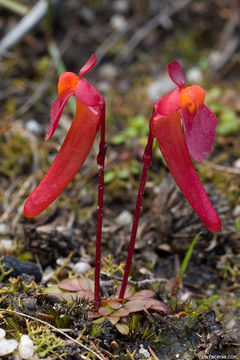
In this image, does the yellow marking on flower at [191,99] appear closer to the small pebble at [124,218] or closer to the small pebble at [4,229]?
the small pebble at [124,218]

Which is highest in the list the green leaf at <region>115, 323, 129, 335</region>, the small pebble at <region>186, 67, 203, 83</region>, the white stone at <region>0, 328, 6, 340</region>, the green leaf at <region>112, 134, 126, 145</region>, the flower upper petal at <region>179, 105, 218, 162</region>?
the small pebble at <region>186, 67, 203, 83</region>

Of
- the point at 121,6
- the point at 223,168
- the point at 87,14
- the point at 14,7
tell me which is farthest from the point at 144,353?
the point at 121,6

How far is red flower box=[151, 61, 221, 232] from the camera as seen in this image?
1.68 meters

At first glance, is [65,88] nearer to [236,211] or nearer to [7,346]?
[7,346]

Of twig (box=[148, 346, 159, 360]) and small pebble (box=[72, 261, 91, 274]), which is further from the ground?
small pebble (box=[72, 261, 91, 274])

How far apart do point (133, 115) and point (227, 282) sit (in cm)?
186

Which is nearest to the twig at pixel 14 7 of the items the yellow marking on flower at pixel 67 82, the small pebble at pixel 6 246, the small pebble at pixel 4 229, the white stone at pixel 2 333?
the small pebble at pixel 4 229

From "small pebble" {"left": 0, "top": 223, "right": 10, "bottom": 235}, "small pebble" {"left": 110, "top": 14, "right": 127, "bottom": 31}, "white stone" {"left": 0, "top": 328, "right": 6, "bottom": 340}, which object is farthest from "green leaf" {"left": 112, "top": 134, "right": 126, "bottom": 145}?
"white stone" {"left": 0, "top": 328, "right": 6, "bottom": 340}

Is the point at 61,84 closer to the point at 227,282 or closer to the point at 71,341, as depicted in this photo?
the point at 71,341

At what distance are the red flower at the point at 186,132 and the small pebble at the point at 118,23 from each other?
325cm

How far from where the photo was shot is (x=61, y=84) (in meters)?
1.74

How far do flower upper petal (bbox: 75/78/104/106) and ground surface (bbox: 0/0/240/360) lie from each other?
940 millimetres

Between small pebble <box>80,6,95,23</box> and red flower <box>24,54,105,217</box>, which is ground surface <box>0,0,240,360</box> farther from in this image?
red flower <box>24,54,105,217</box>

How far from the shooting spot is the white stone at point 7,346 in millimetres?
1762
